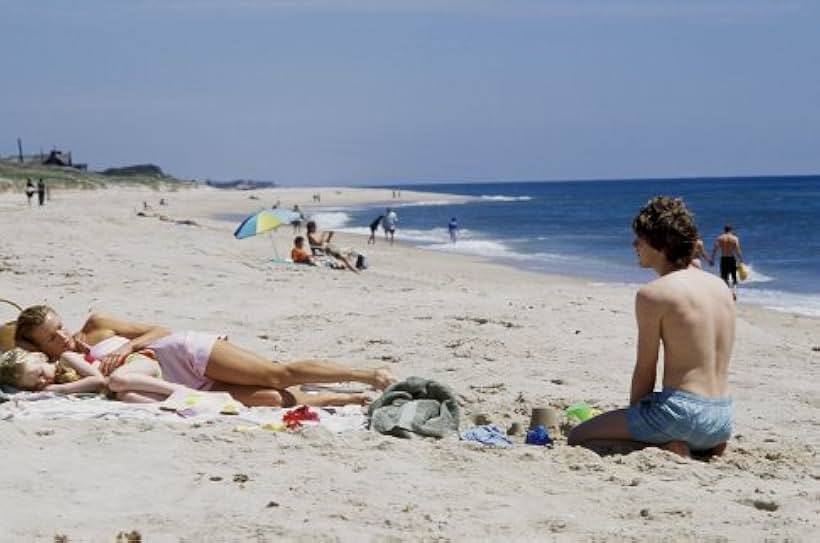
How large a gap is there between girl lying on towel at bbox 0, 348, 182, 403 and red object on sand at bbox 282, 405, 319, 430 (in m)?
0.75

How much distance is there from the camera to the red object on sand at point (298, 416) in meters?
6.08

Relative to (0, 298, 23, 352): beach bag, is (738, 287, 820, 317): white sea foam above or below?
below

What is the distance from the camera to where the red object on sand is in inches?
239

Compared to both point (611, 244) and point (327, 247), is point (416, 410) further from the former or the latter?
point (611, 244)

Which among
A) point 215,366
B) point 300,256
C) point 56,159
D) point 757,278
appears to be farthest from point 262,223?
point 56,159

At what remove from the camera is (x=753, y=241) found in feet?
124

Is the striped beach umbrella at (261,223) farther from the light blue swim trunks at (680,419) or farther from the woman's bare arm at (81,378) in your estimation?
the light blue swim trunks at (680,419)

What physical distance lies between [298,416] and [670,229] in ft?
7.58

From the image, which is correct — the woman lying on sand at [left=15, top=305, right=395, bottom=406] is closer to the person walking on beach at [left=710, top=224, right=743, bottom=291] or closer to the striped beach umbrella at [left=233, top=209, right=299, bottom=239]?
the person walking on beach at [left=710, top=224, right=743, bottom=291]

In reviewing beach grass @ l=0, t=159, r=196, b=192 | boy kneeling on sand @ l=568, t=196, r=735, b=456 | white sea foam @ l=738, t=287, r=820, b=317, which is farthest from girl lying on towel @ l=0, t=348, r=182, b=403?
beach grass @ l=0, t=159, r=196, b=192

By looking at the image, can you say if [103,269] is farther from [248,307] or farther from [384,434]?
[384,434]

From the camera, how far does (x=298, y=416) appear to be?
6.24 m

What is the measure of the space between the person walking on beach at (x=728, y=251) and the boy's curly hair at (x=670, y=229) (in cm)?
1204

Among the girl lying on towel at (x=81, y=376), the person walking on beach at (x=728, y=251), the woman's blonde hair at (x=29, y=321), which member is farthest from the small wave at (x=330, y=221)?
the girl lying on towel at (x=81, y=376)
